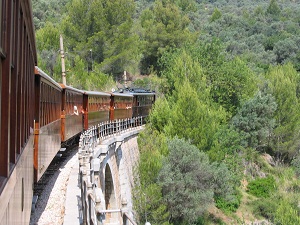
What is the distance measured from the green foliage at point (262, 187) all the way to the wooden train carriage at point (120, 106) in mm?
10823

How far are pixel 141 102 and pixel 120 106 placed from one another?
6.25 metres

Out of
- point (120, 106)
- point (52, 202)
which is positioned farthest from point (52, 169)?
point (120, 106)

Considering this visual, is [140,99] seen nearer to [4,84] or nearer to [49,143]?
[49,143]

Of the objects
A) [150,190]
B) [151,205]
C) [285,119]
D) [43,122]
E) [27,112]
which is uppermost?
[27,112]

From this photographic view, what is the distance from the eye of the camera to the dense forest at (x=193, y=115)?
902 inches

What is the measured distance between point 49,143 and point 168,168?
13.8 metres

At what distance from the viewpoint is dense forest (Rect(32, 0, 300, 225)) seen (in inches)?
902

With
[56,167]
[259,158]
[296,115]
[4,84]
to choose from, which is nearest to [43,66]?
[56,167]

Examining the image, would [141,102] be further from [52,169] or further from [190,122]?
[52,169]

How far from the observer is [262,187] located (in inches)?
1259

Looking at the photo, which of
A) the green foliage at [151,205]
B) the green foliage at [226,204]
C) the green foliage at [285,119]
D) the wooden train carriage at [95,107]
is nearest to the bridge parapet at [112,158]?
the wooden train carriage at [95,107]

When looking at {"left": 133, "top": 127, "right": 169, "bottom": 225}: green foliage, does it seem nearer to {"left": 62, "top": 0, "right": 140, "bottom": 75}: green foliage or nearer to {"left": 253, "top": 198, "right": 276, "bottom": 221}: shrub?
{"left": 253, "top": 198, "right": 276, "bottom": 221}: shrub

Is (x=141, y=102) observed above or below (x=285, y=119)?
above

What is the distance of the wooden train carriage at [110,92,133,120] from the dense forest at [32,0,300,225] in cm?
181
